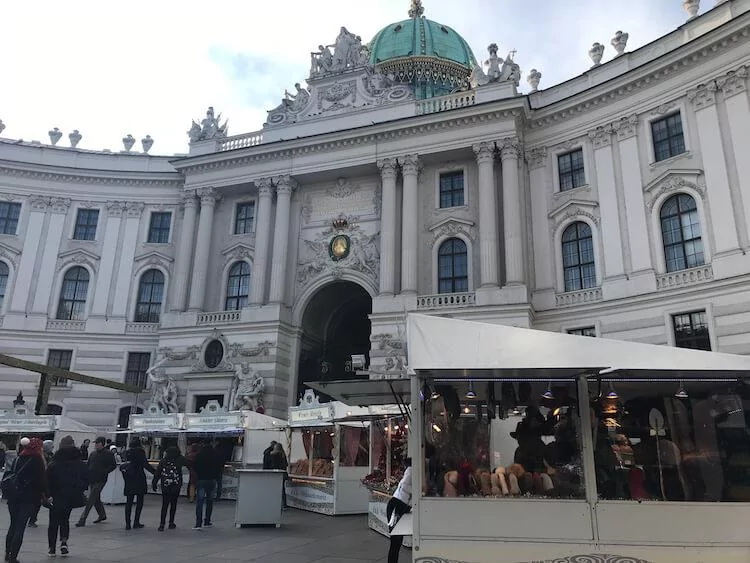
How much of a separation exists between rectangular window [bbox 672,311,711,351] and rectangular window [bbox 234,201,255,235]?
23.2 meters

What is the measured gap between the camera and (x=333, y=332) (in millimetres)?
36938

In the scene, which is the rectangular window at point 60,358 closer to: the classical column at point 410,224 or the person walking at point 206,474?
the classical column at point 410,224

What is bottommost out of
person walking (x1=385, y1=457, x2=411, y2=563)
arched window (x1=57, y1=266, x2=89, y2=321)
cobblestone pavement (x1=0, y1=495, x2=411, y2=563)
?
cobblestone pavement (x1=0, y1=495, x2=411, y2=563)

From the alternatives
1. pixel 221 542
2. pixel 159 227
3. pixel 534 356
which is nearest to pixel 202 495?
pixel 221 542

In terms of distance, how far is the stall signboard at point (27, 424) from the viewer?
24438mm

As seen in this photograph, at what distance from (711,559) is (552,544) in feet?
6.77

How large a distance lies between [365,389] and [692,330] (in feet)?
57.2

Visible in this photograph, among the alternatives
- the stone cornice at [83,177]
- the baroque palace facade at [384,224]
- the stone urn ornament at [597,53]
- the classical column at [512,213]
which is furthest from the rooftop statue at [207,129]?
the stone urn ornament at [597,53]

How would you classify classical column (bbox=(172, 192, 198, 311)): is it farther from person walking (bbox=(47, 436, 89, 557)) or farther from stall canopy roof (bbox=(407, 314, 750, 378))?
stall canopy roof (bbox=(407, 314, 750, 378))

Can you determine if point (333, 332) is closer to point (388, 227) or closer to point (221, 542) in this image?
point (388, 227)

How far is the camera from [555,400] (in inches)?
348

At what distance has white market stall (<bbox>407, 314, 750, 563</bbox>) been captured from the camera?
798 centimetres

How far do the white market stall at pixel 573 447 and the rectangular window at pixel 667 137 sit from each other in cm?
2024

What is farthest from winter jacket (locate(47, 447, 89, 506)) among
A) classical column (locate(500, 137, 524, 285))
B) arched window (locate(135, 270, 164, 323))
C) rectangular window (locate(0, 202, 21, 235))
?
rectangular window (locate(0, 202, 21, 235))
